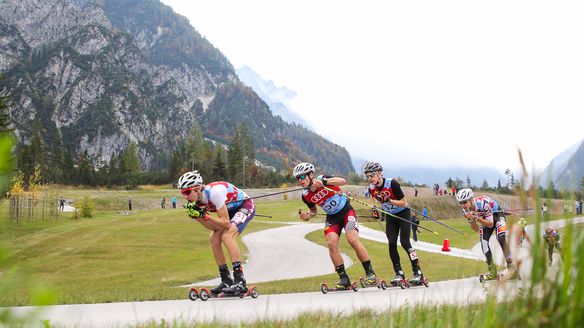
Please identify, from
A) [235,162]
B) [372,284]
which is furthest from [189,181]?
[235,162]

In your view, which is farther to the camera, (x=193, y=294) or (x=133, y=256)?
(x=133, y=256)

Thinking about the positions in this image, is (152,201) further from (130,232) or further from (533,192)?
(533,192)

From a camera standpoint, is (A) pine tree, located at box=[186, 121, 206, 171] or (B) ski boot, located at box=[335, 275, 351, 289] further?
(A) pine tree, located at box=[186, 121, 206, 171]

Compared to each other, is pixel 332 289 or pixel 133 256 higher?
pixel 332 289

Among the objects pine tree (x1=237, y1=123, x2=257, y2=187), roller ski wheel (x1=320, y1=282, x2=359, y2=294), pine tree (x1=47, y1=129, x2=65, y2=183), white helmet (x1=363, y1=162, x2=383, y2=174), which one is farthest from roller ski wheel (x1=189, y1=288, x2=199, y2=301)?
pine tree (x1=47, y1=129, x2=65, y2=183)

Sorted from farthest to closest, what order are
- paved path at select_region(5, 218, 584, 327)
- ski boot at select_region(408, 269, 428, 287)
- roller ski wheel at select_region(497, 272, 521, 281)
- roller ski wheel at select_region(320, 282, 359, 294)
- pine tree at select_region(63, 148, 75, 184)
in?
pine tree at select_region(63, 148, 75, 184) < ski boot at select_region(408, 269, 428, 287) < roller ski wheel at select_region(320, 282, 359, 294) < paved path at select_region(5, 218, 584, 327) < roller ski wheel at select_region(497, 272, 521, 281)

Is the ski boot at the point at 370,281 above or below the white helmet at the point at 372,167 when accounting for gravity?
below

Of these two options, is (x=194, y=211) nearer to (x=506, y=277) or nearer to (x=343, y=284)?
(x=343, y=284)

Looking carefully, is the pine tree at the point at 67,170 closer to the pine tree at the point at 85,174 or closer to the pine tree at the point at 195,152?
the pine tree at the point at 85,174

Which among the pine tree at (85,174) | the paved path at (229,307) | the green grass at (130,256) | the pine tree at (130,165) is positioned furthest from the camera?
the pine tree at (130,165)

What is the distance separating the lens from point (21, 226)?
172ft

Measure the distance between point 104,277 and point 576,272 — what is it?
1138 inches

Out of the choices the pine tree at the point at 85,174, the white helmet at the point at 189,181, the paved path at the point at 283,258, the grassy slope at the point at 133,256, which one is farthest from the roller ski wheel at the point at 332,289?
the pine tree at the point at 85,174

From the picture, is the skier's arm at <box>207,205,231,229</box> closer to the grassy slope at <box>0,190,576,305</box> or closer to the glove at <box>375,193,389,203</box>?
the glove at <box>375,193,389,203</box>
